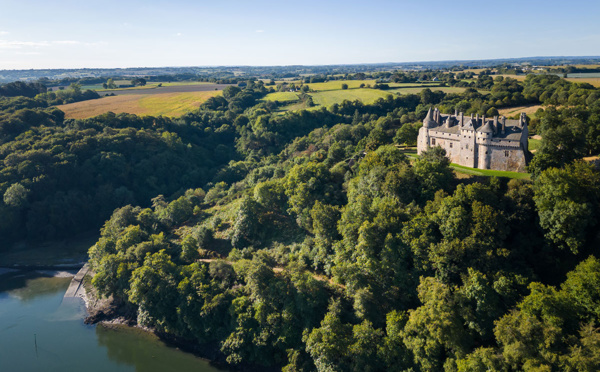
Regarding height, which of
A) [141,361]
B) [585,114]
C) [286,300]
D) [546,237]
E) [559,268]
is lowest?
[141,361]

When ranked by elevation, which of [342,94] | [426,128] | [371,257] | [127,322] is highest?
[342,94]

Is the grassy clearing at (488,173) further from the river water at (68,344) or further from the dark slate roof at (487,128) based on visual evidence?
the river water at (68,344)

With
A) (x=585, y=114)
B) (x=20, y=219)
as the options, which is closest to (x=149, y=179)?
(x=20, y=219)

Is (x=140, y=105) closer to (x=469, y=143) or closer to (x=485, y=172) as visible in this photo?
(x=469, y=143)

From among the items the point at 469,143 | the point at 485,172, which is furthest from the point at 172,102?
the point at 485,172

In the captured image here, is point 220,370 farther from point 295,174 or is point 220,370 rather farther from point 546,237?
point 546,237

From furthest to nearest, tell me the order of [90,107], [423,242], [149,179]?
[90,107], [149,179], [423,242]
